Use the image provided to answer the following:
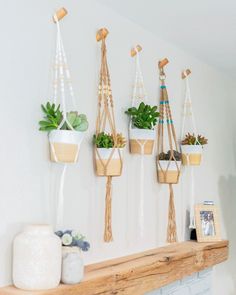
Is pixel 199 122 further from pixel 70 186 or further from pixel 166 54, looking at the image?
pixel 70 186

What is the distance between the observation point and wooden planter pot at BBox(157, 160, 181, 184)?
7.58 feet

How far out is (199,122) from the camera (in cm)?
282

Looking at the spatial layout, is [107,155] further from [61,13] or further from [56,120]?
[61,13]

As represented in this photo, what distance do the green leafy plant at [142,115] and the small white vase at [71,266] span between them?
748 millimetres

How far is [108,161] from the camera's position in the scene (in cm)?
184

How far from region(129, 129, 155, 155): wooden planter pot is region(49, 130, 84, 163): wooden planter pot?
19.9 inches

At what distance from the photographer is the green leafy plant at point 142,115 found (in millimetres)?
2092

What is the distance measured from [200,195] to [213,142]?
411 mm

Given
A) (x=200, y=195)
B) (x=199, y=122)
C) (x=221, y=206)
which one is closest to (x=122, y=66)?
(x=199, y=122)

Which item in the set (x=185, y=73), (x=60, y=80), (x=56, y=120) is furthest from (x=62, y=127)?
(x=185, y=73)

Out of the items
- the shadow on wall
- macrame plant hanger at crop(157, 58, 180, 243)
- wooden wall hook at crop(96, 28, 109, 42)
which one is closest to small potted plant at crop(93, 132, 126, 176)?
wooden wall hook at crop(96, 28, 109, 42)

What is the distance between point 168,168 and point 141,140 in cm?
30

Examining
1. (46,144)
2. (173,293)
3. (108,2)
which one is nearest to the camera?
(46,144)

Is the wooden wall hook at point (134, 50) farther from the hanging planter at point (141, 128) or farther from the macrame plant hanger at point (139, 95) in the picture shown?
the hanging planter at point (141, 128)
